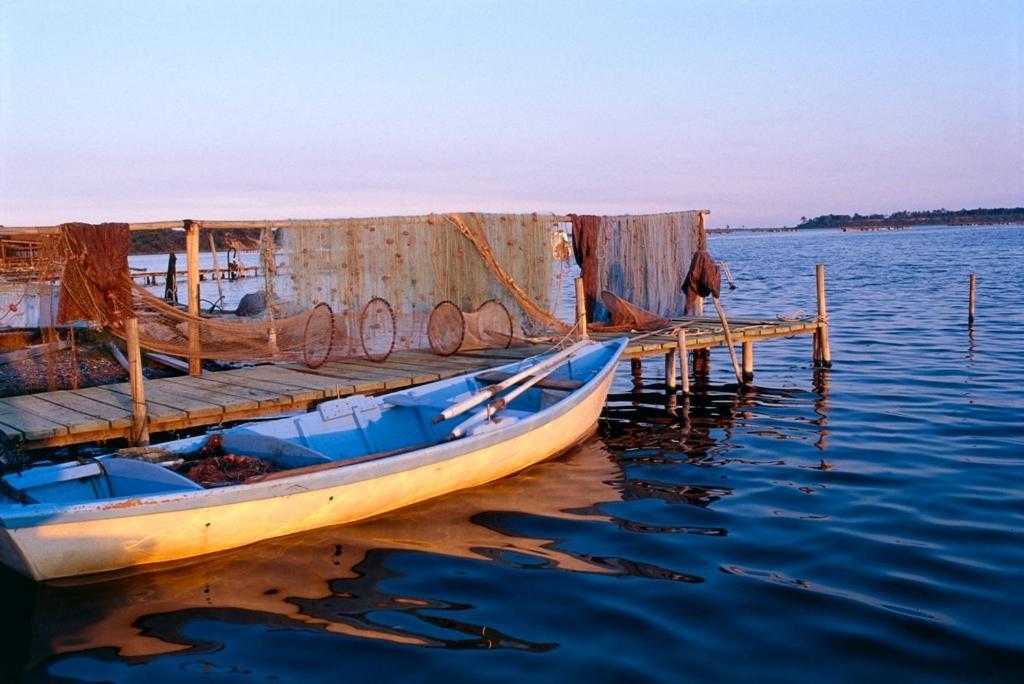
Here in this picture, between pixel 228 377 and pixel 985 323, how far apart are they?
17.5 metres

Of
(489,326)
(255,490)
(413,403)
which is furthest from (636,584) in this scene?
(489,326)

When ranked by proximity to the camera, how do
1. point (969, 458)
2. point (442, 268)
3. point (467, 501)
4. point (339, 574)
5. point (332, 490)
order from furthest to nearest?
point (442, 268) → point (969, 458) → point (467, 501) → point (332, 490) → point (339, 574)

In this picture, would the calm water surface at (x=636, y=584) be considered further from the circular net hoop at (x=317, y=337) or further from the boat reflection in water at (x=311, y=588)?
the circular net hoop at (x=317, y=337)

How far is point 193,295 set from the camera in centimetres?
1143

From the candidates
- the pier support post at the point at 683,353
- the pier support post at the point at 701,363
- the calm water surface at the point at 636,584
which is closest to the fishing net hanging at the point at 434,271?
the pier support post at the point at 683,353

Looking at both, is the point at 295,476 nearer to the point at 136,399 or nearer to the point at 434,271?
the point at 136,399

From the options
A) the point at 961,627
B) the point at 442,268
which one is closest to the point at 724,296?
the point at 442,268

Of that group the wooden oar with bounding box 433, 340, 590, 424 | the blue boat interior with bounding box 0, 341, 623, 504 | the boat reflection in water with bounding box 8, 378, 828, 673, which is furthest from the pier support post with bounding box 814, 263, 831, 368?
the boat reflection in water with bounding box 8, 378, 828, 673

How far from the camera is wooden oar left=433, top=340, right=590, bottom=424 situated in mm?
8594

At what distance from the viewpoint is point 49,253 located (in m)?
10.3

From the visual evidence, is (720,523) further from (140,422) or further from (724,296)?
(724,296)

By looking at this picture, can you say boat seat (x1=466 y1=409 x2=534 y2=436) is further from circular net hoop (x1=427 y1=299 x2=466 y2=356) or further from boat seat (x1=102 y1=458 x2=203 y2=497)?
circular net hoop (x1=427 y1=299 x2=466 y2=356)

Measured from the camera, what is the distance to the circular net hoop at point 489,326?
1327 cm

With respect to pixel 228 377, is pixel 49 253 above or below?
above
